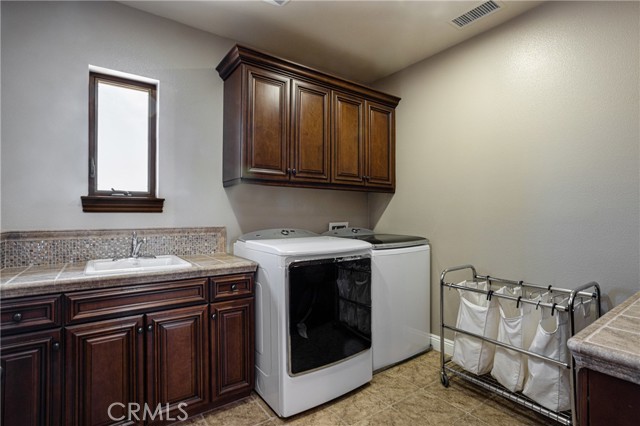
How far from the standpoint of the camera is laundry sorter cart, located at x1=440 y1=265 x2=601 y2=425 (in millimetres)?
1693

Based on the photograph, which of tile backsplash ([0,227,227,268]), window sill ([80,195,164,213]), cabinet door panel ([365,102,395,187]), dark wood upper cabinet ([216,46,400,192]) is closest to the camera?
tile backsplash ([0,227,227,268])

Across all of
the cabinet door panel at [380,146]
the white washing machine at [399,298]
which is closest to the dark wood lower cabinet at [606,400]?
the white washing machine at [399,298]

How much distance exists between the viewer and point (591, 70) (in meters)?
1.91

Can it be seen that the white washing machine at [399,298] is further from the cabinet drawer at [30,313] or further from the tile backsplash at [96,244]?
the cabinet drawer at [30,313]

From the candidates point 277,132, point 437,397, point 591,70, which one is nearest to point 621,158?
point 591,70

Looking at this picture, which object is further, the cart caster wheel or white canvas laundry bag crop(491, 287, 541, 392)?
the cart caster wheel

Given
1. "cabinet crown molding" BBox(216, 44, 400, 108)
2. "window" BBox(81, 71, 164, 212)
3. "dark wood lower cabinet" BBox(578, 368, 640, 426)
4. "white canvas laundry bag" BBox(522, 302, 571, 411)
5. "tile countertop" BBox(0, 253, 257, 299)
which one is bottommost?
"white canvas laundry bag" BBox(522, 302, 571, 411)

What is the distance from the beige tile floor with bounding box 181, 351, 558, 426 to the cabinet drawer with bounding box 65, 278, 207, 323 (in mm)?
717

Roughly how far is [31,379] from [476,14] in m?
3.31

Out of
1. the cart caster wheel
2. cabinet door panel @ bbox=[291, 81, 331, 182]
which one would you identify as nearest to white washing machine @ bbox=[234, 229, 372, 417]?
the cart caster wheel

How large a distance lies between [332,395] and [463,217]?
167cm

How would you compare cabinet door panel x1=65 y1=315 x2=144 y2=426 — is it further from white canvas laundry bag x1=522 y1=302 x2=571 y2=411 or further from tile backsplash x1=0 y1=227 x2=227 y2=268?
white canvas laundry bag x1=522 y1=302 x2=571 y2=411

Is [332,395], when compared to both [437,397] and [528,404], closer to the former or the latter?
[437,397]

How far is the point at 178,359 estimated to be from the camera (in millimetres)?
1784
